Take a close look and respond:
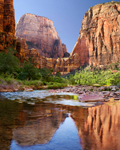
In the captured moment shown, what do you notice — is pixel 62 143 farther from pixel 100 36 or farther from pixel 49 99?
pixel 100 36

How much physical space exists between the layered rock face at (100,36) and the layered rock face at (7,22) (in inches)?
1800

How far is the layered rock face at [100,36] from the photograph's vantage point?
67.6 m

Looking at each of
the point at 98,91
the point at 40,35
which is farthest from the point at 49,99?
the point at 40,35

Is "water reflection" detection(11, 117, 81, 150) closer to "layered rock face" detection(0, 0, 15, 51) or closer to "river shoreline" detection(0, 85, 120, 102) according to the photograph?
"river shoreline" detection(0, 85, 120, 102)

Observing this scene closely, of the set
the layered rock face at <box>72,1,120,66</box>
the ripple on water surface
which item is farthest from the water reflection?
the layered rock face at <box>72,1,120,66</box>

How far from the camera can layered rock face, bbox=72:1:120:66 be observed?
6756 cm

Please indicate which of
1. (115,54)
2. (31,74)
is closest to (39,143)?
(31,74)

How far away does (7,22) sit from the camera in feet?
132

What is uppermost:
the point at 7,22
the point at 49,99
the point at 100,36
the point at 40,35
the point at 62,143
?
the point at 40,35

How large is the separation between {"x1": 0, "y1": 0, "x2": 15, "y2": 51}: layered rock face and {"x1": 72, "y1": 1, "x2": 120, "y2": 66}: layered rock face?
45.7 meters

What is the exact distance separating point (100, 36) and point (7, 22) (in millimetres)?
50566

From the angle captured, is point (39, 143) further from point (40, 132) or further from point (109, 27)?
point (109, 27)

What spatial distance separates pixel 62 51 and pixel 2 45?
6314cm

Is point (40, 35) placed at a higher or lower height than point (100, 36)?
higher
